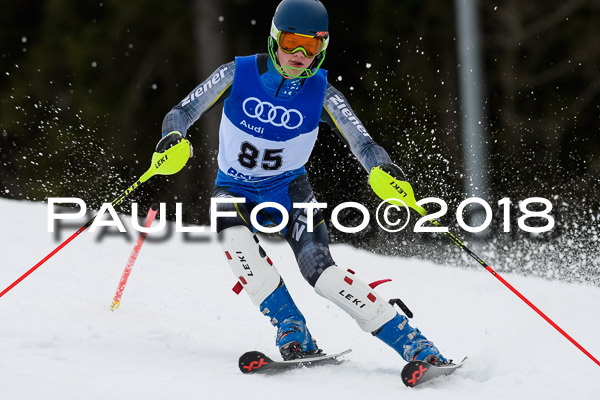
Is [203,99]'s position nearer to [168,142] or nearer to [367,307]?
[168,142]

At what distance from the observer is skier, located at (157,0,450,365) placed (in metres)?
3.92

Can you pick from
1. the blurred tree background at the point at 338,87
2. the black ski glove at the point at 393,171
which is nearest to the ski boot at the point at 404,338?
the black ski glove at the point at 393,171

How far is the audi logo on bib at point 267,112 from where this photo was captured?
421cm

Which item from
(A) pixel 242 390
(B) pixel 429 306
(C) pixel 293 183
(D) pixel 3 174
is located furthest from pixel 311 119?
(D) pixel 3 174

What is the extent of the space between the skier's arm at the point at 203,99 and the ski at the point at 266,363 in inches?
47.9

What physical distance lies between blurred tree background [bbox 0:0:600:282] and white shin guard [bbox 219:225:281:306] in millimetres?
7057

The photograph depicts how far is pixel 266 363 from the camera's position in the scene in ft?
12.1

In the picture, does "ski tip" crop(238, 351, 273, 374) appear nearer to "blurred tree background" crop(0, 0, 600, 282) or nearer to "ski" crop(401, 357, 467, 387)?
"ski" crop(401, 357, 467, 387)

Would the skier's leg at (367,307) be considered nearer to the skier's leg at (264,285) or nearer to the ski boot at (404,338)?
the ski boot at (404,338)

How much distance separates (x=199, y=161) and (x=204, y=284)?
9292 millimetres

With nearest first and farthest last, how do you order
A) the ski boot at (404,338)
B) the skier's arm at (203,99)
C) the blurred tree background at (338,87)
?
1. the ski boot at (404,338)
2. the skier's arm at (203,99)
3. the blurred tree background at (338,87)

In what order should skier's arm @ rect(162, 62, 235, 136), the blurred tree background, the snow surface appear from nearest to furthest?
the snow surface, skier's arm @ rect(162, 62, 235, 136), the blurred tree background

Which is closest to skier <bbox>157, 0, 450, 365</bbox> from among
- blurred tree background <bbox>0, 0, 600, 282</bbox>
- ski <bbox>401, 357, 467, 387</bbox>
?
ski <bbox>401, 357, 467, 387</bbox>

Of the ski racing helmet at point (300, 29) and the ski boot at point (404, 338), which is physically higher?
the ski racing helmet at point (300, 29)
